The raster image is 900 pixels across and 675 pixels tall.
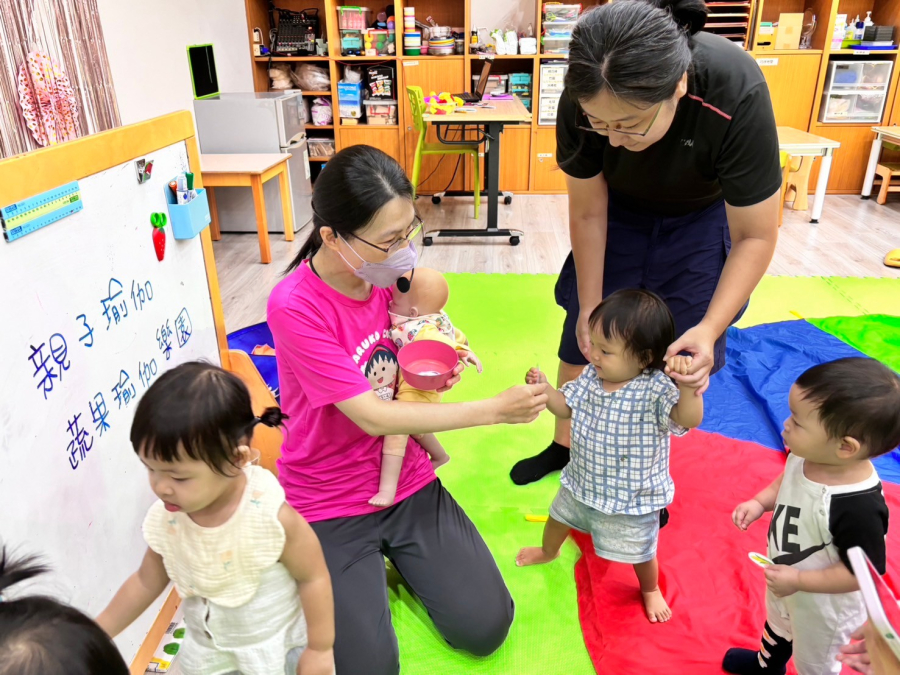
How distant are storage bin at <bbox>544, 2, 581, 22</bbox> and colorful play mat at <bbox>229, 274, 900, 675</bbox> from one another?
315 centimetres

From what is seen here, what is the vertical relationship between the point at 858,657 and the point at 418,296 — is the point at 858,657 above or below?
below

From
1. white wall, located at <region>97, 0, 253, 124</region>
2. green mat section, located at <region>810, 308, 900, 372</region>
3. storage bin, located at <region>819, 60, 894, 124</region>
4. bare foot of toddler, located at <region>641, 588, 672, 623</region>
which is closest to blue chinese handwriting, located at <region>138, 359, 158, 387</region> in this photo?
bare foot of toddler, located at <region>641, 588, 672, 623</region>

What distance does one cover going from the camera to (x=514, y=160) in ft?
18.7

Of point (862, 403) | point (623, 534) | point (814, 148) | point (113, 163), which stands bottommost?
point (623, 534)

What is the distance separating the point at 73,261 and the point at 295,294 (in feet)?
1.28

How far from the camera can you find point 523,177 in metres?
5.78

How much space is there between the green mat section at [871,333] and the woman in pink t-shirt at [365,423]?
2.12 metres

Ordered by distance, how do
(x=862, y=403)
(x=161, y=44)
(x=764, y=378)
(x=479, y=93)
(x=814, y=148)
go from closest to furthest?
(x=862, y=403) → (x=764, y=378) → (x=161, y=44) → (x=814, y=148) → (x=479, y=93)

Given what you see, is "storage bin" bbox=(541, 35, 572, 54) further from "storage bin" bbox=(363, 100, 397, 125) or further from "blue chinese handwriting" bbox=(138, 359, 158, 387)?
"blue chinese handwriting" bbox=(138, 359, 158, 387)

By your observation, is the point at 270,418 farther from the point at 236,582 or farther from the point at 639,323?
the point at 639,323

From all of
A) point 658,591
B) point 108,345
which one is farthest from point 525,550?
point 108,345

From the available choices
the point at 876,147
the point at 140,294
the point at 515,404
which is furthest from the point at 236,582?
the point at 876,147

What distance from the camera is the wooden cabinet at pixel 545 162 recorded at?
221 inches

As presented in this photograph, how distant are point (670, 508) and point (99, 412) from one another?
1523 millimetres
